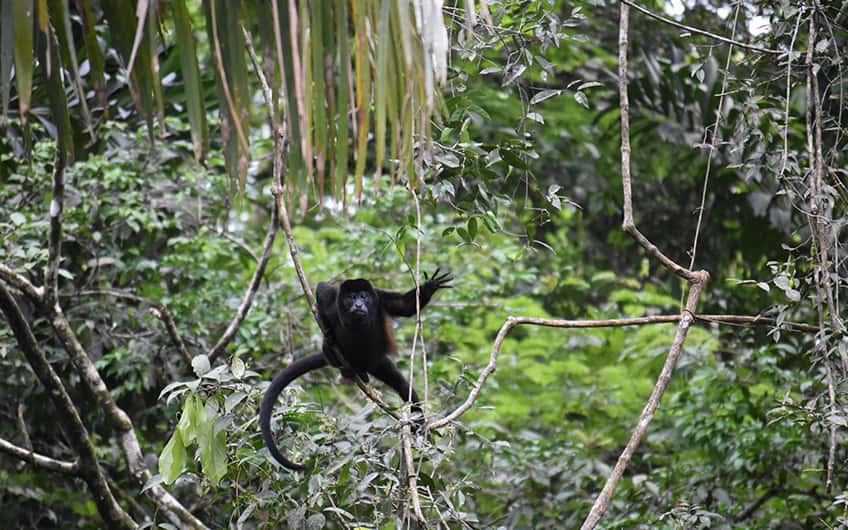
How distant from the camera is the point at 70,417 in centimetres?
479

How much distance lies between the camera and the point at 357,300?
196 inches

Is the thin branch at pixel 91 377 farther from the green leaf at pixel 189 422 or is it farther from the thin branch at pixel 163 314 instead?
the green leaf at pixel 189 422

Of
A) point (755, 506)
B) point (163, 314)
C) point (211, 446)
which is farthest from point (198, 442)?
point (755, 506)

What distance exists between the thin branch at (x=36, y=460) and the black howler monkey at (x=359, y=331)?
3.82 feet

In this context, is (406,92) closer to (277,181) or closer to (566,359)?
(277,181)

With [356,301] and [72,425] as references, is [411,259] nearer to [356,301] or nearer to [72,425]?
[356,301]

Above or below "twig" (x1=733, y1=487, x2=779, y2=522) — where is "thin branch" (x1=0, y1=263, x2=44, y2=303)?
above

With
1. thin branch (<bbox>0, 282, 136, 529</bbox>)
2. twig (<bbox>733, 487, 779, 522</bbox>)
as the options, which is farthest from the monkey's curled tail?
twig (<bbox>733, 487, 779, 522</bbox>)

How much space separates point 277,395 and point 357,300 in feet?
2.35

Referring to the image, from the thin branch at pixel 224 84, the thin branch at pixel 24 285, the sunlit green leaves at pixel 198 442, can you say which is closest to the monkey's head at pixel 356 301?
the sunlit green leaves at pixel 198 442

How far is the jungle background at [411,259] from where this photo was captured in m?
2.02

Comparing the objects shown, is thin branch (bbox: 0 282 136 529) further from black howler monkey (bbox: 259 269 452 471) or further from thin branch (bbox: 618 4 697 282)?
thin branch (bbox: 618 4 697 282)

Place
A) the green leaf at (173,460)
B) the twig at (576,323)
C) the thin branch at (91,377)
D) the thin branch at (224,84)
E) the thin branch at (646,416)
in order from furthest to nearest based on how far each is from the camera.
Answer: the thin branch at (91,377)
the green leaf at (173,460)
the twig at (576,323)
the thin branch at (646,416)
the thin branch at (224,84)

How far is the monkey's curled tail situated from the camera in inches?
161
